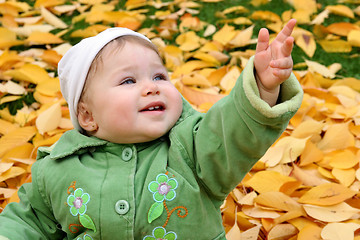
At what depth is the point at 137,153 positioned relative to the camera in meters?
1.28

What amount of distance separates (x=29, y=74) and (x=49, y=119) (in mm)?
475

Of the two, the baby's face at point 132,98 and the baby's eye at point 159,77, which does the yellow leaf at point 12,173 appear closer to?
the baby's face at point 132,98

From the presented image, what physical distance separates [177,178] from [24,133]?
1061 mm

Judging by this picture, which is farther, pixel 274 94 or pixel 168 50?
pixel 168 50

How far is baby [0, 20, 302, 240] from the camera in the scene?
3.67 feet

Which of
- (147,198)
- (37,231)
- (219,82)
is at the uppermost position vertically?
(147,198)

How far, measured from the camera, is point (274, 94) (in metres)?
1.04

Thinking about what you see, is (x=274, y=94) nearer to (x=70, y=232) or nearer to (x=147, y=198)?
(x=147, y=198)

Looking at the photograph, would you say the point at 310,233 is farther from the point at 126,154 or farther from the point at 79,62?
the point at 79,62

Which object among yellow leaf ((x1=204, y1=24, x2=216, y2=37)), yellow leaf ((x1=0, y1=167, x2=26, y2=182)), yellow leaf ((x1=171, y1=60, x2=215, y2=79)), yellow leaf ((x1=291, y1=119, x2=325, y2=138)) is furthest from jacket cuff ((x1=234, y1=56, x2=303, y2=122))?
yellow leaf ((x1=204, y1=24, x2=216, y2=37))

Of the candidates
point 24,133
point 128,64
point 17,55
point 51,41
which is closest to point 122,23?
point 51,41

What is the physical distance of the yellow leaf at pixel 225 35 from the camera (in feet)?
9.21

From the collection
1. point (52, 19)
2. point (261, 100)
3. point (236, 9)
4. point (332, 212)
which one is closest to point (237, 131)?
point (261, 100)

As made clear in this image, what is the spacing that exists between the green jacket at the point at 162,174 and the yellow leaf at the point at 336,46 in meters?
1.67
